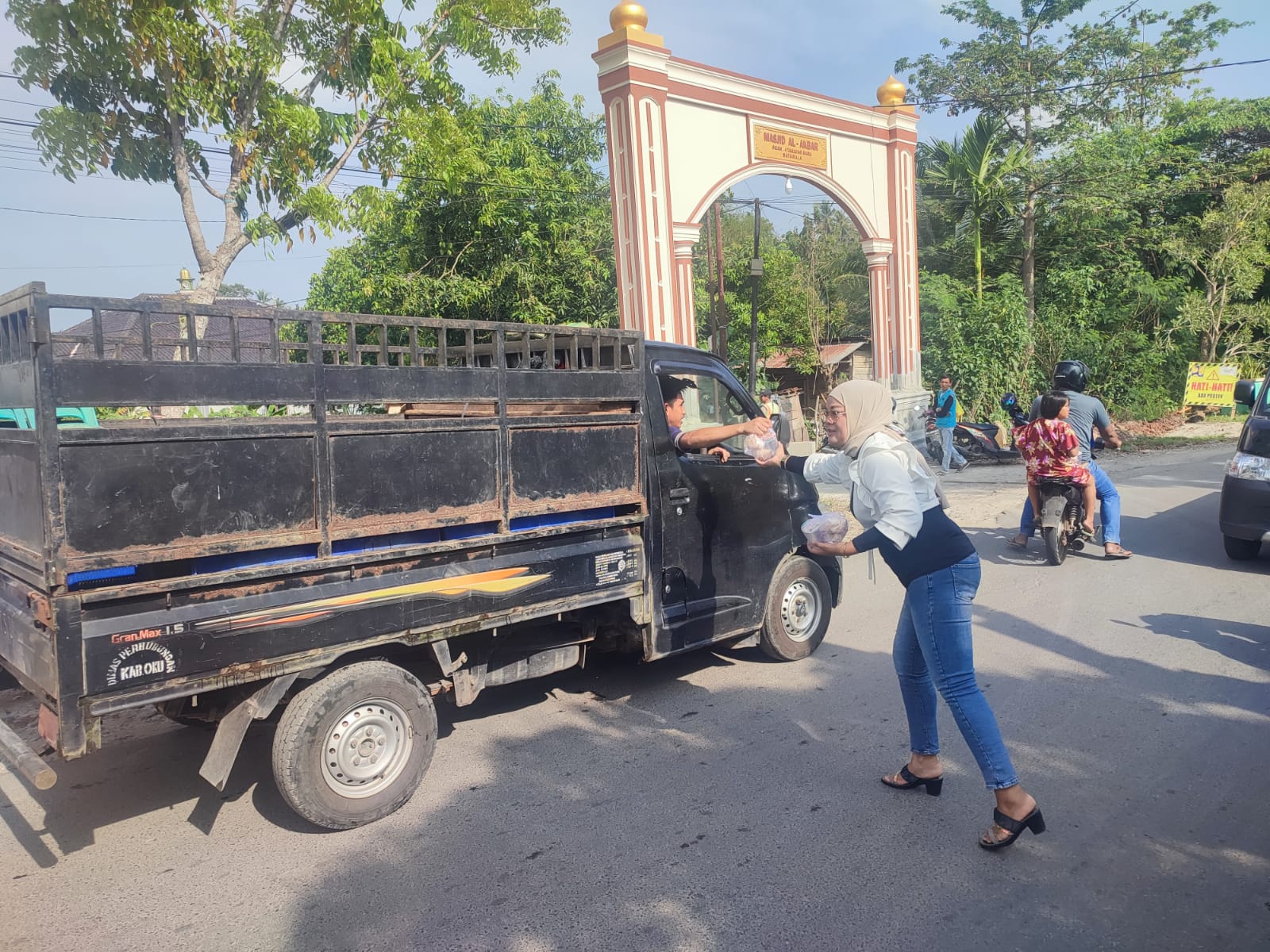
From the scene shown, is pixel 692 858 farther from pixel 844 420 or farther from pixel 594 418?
pixel 594 418

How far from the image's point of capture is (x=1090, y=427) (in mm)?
8383

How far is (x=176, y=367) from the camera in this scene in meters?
3.29

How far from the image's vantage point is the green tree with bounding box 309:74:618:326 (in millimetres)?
17203

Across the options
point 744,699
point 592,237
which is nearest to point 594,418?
point 744,699

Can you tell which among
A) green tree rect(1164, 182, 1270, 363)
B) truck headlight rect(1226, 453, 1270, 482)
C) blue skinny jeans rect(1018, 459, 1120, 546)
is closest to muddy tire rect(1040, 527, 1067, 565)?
blue skinny jeans rect(1018, 459, 1120, 546)

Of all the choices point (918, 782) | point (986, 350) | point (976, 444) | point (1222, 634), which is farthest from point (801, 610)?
point (986, 350)

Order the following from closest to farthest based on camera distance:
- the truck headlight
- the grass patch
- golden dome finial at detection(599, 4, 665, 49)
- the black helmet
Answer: the truck headlight → the black helmet → golden dome finial at detection(599, 4, 665, 49) → the grass patch

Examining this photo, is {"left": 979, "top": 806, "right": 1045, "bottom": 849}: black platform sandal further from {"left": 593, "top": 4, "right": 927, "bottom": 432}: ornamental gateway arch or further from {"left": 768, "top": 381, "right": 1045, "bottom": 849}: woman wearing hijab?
{"left": 593, "top": 4, "right": 927, "bottom": 432}: ornamental gateway arch

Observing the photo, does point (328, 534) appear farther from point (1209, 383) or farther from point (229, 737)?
point (1209, 383)

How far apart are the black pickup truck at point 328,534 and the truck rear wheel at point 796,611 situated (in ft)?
1.81

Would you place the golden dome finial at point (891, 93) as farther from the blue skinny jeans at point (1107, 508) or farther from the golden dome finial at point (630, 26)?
the blue skinny jeans at point (1107, 508)

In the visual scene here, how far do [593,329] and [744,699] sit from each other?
2.27 meters

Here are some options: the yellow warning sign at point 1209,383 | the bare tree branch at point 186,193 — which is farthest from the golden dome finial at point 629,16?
the yellow warning sign at point 1209,383

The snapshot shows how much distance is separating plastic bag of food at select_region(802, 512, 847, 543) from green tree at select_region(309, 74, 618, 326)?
1318cm
